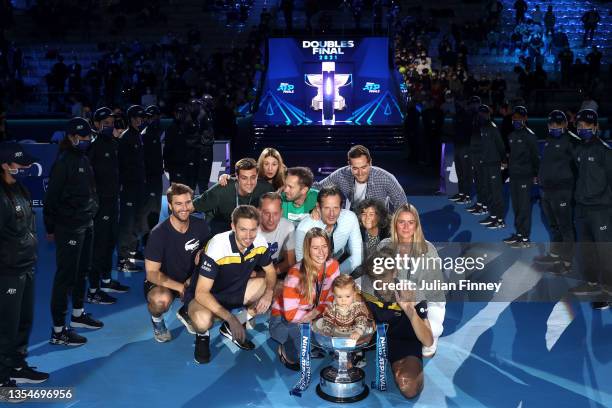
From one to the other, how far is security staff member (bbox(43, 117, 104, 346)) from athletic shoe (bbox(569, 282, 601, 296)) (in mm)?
5276

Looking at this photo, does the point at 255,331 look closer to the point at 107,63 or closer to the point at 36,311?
the point at 36,311

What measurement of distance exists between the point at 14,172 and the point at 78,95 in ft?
56.2

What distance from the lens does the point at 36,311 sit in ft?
24.8

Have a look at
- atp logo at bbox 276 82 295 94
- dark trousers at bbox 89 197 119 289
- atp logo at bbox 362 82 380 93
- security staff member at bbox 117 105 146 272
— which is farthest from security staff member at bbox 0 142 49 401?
atp logo at bbox 362 82 380 93

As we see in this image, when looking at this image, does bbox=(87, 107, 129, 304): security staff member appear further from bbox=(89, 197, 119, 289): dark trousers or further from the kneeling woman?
the kneeling woman

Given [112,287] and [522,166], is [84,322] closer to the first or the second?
[112,287]

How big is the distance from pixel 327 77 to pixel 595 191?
55.8 ft

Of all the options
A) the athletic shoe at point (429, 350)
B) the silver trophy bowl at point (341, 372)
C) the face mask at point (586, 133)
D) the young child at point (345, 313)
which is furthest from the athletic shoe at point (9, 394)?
the face mask at point (586, 133)

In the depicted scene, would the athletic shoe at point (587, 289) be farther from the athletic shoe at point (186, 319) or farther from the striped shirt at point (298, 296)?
the athletic shoe at point (186, 319)

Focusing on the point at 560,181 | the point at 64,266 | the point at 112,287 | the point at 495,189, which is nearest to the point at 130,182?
the point at 112,287

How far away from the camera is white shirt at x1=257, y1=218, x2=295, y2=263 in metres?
6.92

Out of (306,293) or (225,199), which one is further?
(225,199)

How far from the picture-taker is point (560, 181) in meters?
8.71

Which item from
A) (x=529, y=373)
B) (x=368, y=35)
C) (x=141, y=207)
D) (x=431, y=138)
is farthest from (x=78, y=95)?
(x=529, y=373)
